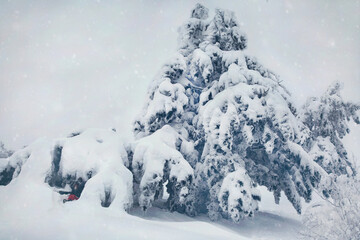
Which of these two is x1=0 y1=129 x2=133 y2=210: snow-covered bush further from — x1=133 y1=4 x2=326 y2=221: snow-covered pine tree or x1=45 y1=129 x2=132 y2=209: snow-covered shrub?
x1=133 y1=4 x2=326 y2=221: snow-covered pine tree

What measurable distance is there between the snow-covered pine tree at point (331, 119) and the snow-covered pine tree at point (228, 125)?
107 inches

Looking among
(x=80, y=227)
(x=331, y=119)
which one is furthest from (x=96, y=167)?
(x=331, y=119)

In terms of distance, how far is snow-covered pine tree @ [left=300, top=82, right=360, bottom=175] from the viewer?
1419cm

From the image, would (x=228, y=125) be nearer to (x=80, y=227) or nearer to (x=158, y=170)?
(x=158, y=170)

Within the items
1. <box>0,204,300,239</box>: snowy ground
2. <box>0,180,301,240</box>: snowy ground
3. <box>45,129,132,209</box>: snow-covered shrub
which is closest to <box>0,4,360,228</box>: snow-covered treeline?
<box>45,129,132,209</box>: snow-covered shrub

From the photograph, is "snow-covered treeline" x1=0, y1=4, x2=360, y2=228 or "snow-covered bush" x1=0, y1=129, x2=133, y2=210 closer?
"snow-covered bush" x1=0, y1=129, x2=133, y2=210

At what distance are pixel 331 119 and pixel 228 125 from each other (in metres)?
8.01

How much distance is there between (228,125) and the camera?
381 inches

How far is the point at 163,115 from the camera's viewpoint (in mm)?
10797

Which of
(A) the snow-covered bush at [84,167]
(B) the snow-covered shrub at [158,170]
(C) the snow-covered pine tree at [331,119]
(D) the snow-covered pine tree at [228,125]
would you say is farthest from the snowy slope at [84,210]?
(C) the snow-covered pine tree at [331,119]

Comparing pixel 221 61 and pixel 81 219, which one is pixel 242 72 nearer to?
pixel 221 61

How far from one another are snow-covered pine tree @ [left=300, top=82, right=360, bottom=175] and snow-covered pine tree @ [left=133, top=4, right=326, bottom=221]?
2708mm

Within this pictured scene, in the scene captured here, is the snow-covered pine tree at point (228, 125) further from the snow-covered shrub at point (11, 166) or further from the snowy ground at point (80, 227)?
the snow-covered shrub at point (11, 166)

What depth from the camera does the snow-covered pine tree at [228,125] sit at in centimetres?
984
